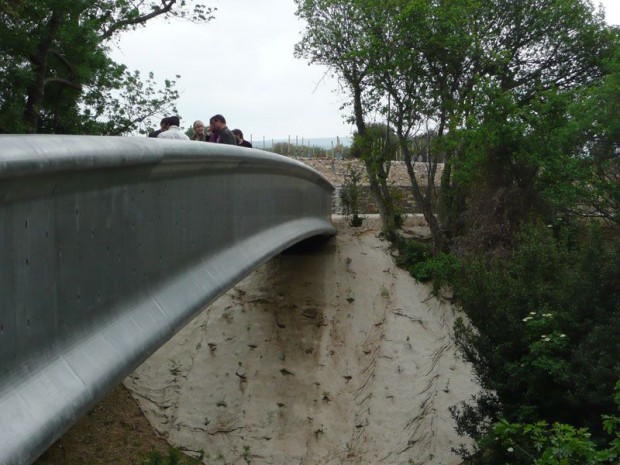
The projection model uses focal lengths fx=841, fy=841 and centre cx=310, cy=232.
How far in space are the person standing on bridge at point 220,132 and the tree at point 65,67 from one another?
5317mm

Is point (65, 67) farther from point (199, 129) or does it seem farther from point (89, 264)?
point (89, 264)

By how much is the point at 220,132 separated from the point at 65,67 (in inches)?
345

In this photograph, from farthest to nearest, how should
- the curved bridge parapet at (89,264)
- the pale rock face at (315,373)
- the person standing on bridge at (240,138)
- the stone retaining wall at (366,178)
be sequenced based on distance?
the stone retaining wall at (366,178)
the pale rock face at (315,373)
the person standing on bridge at (240,138)
the curved bridge parapet at (89,264)

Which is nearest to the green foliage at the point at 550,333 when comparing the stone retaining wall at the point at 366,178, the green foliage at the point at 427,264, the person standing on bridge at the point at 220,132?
the person standing on bridge at the point at 220,132

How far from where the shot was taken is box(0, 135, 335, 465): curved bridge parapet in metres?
3.44

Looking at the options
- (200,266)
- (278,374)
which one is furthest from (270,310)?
(200,266)

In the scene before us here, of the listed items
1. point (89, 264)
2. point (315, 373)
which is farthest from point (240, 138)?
point (89, 264)

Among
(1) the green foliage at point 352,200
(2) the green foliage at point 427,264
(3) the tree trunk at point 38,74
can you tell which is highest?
(3) the tree trunk at point 38,74

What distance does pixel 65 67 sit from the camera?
18.2 meters

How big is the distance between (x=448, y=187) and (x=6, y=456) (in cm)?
1815

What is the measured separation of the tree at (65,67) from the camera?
52.0 ft

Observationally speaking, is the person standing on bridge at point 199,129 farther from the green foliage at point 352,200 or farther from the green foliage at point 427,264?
the green foliage at point 352,200

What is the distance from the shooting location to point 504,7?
69.3ft

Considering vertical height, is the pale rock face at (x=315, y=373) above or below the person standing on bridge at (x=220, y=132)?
below
